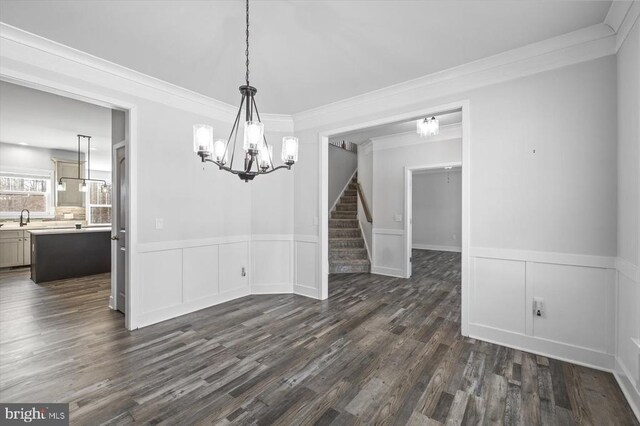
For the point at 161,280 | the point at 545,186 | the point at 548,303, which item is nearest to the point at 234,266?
the point at 161,280

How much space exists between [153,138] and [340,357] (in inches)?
128

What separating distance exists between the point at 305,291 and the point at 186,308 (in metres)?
1.71

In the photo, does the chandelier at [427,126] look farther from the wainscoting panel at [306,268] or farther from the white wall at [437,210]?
the white wall at [437,210]

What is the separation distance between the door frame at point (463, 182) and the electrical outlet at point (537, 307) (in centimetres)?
57

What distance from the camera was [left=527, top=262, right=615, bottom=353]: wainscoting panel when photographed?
94.0 inches

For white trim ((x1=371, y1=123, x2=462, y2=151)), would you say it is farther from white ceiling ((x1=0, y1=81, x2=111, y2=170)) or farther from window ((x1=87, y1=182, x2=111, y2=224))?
window ((x1=87, y1=182, x2=111, y2=224))

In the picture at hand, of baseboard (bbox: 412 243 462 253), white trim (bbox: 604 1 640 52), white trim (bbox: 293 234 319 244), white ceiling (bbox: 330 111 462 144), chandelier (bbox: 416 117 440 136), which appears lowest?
baseboard (bbox: 412 243 462 253)

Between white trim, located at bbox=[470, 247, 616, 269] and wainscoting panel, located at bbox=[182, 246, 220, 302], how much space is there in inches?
132

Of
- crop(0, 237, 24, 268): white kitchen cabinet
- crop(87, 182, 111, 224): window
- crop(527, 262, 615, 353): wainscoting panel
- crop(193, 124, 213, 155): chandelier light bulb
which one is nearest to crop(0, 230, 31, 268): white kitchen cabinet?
crop(0, 237, 24, 268): white kitchen cabinet

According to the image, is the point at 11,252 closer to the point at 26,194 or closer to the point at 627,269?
the point at 26,194

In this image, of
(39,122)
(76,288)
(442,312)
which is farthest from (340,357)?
(39,122)

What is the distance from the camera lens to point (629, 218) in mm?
2055

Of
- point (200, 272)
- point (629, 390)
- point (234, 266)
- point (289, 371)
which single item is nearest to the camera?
point (629, 390)

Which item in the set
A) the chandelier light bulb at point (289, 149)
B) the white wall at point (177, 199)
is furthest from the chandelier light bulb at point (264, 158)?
the white wall at point (177, 199)
